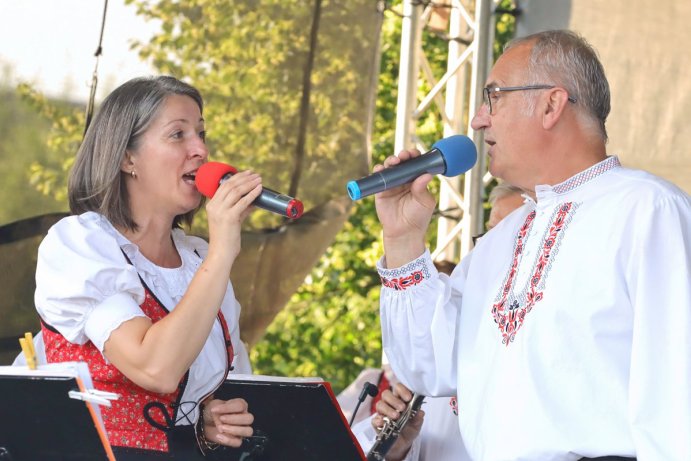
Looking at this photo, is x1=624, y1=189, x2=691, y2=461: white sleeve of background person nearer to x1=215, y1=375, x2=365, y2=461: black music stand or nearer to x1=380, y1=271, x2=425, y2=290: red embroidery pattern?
x1=380, y1=271, x2=425, y2=290: red embroidery pattern

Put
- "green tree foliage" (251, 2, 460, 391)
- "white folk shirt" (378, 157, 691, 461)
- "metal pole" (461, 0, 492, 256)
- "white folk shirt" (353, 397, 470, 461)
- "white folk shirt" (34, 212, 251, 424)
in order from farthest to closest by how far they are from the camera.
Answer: "green tree foliage" (251, 2, 460, 391) → "metal pole" (461, 0, 492, 256) → "white folk shirt" (353, 397, 470, 461) → "white folk shirt" (34, 212, 251, 424) → "white folk shirt" (378, 157, 691, 461)

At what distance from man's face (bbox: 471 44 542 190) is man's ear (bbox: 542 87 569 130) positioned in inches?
0.8

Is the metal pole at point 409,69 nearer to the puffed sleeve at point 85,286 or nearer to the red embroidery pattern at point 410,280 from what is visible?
the red embroidery pattern at point 410,280

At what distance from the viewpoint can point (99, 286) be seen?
2.32 m

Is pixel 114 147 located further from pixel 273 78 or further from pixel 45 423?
pixel 273 78

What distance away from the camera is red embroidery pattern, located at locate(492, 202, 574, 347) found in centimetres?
220

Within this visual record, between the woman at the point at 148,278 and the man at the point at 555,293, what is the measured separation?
430 millimetres

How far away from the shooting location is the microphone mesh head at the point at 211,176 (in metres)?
2.44

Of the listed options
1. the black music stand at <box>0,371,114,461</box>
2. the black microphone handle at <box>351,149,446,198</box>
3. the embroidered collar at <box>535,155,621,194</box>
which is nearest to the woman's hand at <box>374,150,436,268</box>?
the black microphone handle at <box>351,149,446,198</box>

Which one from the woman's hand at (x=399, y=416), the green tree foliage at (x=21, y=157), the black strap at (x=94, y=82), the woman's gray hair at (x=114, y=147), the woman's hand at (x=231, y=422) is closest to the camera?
the woman's hand at (x=231, y=422)

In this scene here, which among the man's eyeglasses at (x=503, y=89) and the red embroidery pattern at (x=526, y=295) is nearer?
the red embroidery pattern at (x=526, y=295)

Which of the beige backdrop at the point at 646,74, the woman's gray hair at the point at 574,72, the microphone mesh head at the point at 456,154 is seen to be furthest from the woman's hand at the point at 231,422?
the beige backdrop at the point at 646,74

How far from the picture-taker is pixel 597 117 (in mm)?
2381

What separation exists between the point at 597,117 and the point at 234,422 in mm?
1097
